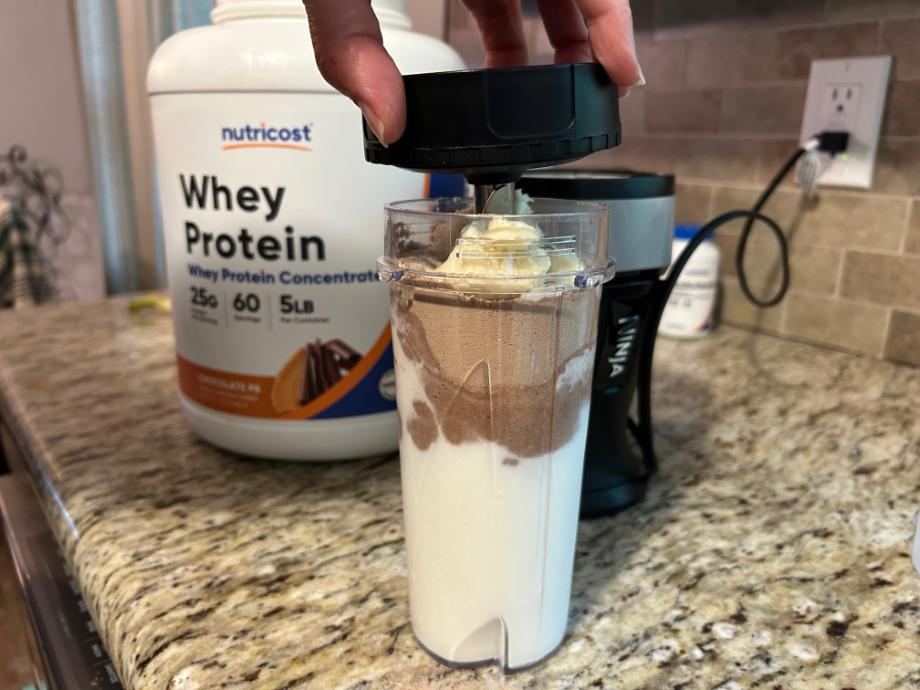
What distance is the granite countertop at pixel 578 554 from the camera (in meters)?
0.33

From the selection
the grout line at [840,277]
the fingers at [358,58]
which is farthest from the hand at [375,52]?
the grout line at [840,277]

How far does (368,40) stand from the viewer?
248mm

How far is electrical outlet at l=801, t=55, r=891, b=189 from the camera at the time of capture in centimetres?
72

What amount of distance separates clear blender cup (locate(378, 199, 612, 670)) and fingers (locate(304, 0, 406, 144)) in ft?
0.15

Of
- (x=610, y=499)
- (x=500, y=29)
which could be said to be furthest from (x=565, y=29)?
(x=610, y=499)

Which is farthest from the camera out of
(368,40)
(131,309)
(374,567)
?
(131,309)

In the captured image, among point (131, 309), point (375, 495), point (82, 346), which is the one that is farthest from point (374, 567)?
point (131, 309)

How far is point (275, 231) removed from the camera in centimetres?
46

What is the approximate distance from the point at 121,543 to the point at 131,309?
2.01ft

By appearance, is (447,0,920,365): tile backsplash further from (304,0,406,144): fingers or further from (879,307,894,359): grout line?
(304,0,406,144): fingers

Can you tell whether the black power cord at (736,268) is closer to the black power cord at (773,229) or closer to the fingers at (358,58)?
the black power cord at (773,229)

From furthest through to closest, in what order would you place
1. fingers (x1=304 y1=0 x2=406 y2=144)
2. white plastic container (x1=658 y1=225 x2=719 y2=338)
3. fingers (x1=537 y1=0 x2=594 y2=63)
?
white plastic container (x1=658 y1=225 x2=719 y2=338) → fingers (x1=537 y1=0 x2=594 y2=63) → fingers (x1=304 y1=0 x2=406 y2=144)

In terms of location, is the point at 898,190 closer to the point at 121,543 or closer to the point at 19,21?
the point at 121,543

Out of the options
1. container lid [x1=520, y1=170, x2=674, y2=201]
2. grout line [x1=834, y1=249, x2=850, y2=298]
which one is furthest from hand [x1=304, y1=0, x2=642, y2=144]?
grout line [x1=834, y1=249, x2=850, y2=298]
